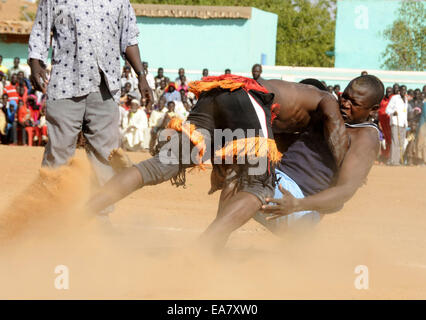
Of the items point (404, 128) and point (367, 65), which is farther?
point (367, 65)

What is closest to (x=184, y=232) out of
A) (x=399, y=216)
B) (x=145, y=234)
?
(x=145, y=234)

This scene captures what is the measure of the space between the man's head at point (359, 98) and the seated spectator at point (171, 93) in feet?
38.2

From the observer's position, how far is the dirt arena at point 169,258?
3.96m

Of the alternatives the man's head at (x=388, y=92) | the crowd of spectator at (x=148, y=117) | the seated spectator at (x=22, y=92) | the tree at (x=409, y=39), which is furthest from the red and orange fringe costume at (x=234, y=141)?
the tree at (x=409, y=39)

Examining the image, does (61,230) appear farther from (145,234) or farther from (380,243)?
(380,243)

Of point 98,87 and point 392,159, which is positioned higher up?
point 98,87

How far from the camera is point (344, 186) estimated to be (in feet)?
14.6

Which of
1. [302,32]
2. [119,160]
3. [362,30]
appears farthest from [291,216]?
[302,32]

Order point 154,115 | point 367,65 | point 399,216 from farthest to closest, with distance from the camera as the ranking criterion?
point 367,65
point 154,115
point 399,216

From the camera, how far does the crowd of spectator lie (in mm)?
15500

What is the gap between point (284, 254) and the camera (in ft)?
17.0

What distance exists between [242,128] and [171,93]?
1198 centimetres

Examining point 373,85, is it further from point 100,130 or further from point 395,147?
point 395,147
